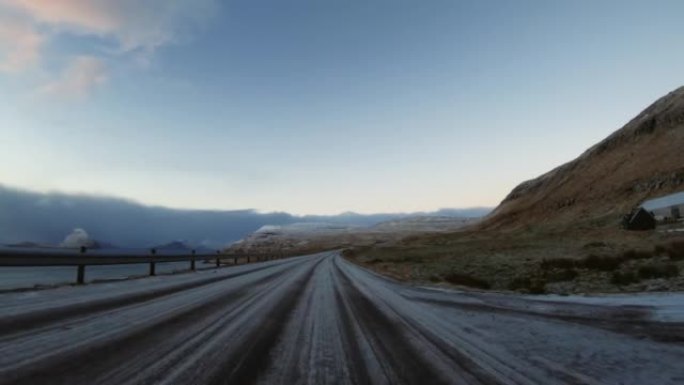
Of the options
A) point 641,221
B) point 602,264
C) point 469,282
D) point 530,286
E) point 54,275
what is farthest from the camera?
point 54,275

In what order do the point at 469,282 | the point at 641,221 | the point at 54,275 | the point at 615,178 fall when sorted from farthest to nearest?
the point at 615,178
the point at 54,275
the point at 641,221
the point at 469,282

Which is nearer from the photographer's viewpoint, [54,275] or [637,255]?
[637,255]

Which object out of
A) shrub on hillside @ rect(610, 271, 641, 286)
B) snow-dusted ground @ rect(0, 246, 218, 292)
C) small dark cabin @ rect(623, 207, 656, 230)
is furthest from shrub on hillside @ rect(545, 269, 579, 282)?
small dark cabin @ rect(623, 207, 656, 230)

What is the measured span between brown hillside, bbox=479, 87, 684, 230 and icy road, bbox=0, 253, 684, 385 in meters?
72.3

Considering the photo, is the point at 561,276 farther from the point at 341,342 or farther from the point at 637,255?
the point at 341,342

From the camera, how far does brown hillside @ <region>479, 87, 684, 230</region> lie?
86.3m

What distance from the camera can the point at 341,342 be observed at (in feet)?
20.6

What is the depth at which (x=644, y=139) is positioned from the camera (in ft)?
370

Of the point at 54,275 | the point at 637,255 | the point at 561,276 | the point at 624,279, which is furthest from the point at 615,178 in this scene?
the point at 54,275

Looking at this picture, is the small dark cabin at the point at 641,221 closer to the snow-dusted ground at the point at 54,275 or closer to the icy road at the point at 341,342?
the snow-dusted ground at the point at 54,275

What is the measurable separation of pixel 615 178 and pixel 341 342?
374ft

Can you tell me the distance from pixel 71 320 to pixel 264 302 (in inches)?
172

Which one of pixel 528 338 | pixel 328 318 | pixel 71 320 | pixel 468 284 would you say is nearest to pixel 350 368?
pixel 528 338

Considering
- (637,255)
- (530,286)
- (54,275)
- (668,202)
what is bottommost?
(530,286)
